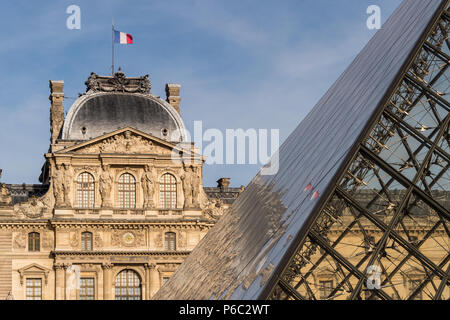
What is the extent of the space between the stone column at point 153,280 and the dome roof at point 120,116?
9677 millimetres

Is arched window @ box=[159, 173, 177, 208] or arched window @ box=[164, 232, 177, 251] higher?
arched window @ box=[159, 173, 177, 208]

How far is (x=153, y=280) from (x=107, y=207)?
6.08 metres

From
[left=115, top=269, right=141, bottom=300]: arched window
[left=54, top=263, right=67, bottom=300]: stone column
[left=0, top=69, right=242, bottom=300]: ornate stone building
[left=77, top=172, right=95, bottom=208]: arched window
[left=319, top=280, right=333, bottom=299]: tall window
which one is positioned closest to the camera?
[left=319, top=280, right=333, bottom=299]: tall window

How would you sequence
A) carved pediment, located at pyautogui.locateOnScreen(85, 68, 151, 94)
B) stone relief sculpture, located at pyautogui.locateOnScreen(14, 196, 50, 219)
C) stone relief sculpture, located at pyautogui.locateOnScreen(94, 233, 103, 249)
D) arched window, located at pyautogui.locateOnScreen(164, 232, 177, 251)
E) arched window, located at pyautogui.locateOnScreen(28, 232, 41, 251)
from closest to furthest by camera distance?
1. arched window, located at pyautogui.locateOnScreen(28, 232, 41, 251)
2. stone relief sculpture, located at pyautogui.locateOnScreen(14, 196, 50, 219)
3. stone relief sculpture, located at pyautogui.locateOnScreen(94, 233, 103, 249)
4. arched window, located at pyautogui.locateOnScreen(164, 232, 177, 251)
5. carved pediment, located at pyautogui.locateOnScreen(85, 68, 151, 94)

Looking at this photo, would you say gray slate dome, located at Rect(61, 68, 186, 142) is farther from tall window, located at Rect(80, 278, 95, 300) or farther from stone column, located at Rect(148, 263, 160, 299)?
tall window, located at Rect(80, 278, 95, 300)

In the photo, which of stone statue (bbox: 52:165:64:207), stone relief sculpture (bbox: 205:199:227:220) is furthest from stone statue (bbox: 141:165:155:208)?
stone statue (bbox: 52:165:64:207)

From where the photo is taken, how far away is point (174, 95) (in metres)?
82.5

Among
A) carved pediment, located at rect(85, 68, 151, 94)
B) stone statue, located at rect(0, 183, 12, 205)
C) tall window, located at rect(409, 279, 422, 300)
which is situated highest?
carved pediment, located at rect(85, 68, 151, 94)

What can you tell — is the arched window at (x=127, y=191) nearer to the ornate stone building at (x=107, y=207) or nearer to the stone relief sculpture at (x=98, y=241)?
the ornate stone building at (x=107, y=207)

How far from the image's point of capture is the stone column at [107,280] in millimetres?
72625

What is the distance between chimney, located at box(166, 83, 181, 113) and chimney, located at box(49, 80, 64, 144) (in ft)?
27.5

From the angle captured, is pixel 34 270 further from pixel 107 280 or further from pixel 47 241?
pixel 107 280

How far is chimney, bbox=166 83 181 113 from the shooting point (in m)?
82.2
